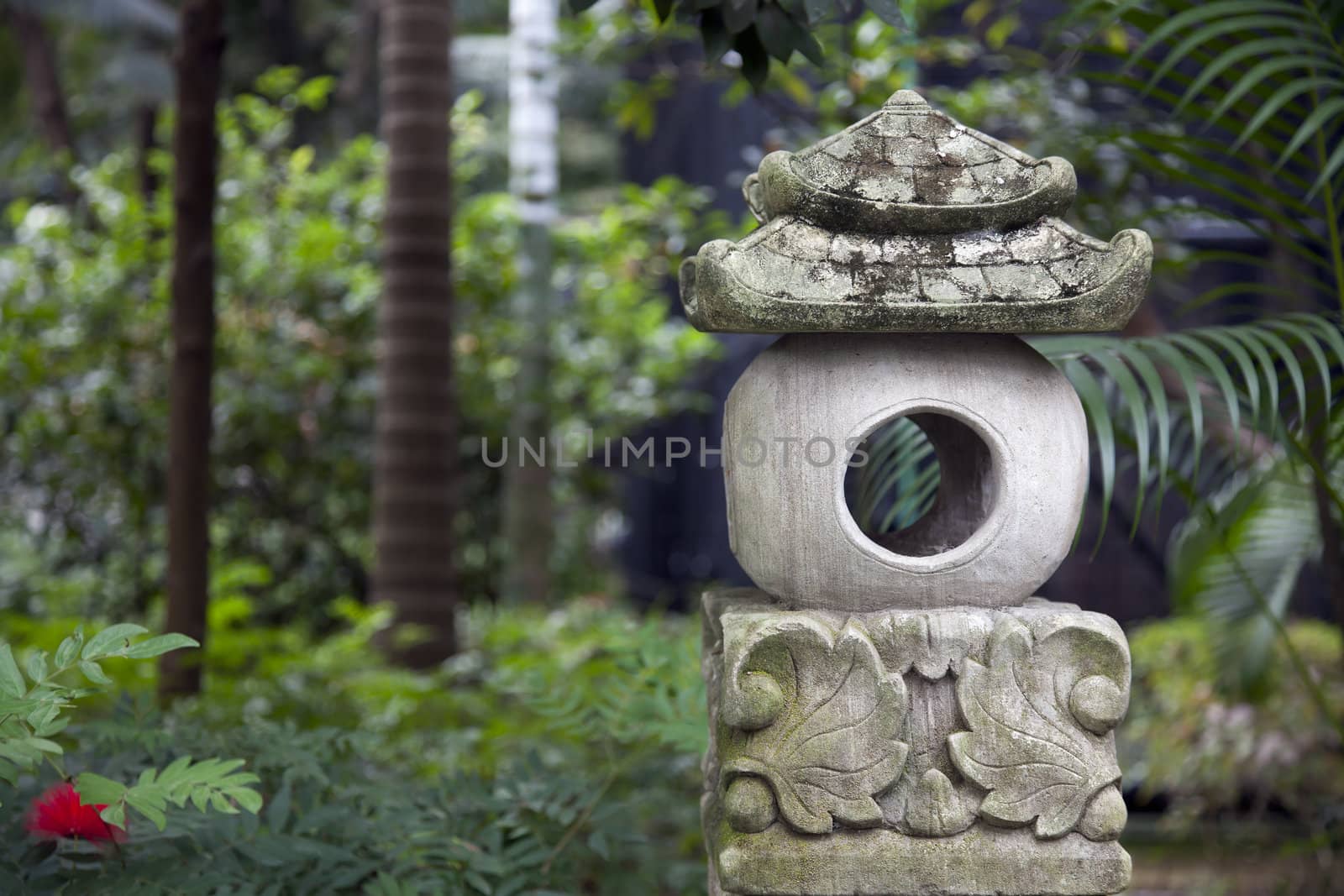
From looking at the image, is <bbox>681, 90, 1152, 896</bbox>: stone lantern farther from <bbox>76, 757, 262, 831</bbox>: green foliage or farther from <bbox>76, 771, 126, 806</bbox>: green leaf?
<bbox>76, 771, 126, 806</bbox>: green leaf

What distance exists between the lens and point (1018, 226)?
202 cm

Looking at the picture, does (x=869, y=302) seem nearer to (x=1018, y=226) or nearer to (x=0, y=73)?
(x=1018, y=226)

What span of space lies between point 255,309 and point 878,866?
18.3 feet

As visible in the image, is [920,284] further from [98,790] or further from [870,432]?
[98,790]

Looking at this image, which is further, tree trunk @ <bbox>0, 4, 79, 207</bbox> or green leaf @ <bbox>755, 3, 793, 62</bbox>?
tree trunk @ <bbox>0, 4, 79, 207</bbox>

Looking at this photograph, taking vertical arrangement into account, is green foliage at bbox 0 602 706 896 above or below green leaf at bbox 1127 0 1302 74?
below

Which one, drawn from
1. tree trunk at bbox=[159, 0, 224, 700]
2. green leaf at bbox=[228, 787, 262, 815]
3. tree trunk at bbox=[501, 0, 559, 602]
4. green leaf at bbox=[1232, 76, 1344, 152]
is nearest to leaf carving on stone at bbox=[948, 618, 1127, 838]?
green leaf at bbox=[228, 787, 262, 815]

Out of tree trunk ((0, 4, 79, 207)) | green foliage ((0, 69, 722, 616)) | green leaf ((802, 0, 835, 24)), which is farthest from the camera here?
tree trunk ((0, 4, 79, 207))

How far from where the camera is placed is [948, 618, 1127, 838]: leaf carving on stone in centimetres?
193

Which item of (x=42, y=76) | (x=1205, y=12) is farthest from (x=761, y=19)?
(x=42, y=76)

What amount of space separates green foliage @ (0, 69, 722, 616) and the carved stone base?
13.9 feet

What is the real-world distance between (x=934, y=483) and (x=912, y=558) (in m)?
0.70

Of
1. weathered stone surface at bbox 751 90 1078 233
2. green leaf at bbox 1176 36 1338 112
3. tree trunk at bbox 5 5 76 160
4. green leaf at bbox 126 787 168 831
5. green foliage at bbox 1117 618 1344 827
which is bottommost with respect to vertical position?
green foliage at bbox 1117 618 1344 827

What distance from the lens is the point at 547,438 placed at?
5.99 metres
